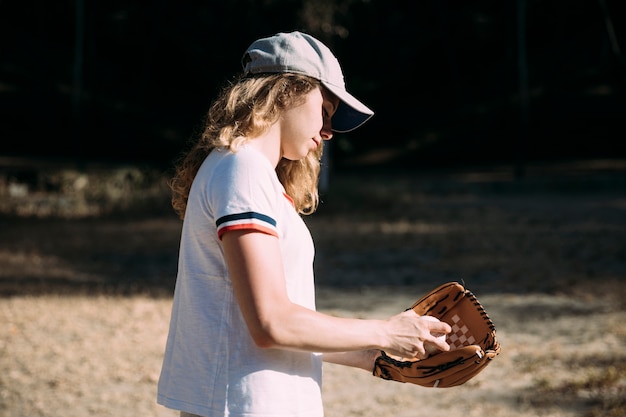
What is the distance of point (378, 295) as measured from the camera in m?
7.64

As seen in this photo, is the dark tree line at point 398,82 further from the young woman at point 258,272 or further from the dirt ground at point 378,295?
the young woman at point 258,272

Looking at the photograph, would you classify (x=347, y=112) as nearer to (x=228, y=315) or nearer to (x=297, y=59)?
(x=297, y=59)

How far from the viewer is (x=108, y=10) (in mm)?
24797

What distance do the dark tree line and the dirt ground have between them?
8824mm

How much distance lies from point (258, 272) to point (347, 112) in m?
0.55

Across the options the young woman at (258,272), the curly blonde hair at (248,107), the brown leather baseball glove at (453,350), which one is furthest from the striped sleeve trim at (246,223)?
the brown leather baseball glove at (453,350)

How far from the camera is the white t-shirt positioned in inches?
68.7

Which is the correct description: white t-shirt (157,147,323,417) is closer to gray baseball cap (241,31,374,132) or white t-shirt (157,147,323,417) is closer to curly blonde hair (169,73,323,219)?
curly blonde hair (169,73,323,219)

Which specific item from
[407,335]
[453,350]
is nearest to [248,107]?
[407,335]

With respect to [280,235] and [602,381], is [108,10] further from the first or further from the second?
[280,235]

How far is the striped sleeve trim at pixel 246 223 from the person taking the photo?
1.68 metres

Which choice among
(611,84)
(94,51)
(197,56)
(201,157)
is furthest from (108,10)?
(201,157)

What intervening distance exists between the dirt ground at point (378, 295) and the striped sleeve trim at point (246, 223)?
3120 mm

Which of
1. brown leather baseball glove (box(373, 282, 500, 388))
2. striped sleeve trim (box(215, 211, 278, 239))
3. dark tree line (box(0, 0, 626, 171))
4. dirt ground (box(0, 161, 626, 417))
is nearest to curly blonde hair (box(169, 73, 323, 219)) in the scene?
striped sleeve trim (box(215, 211, 278, 239))
